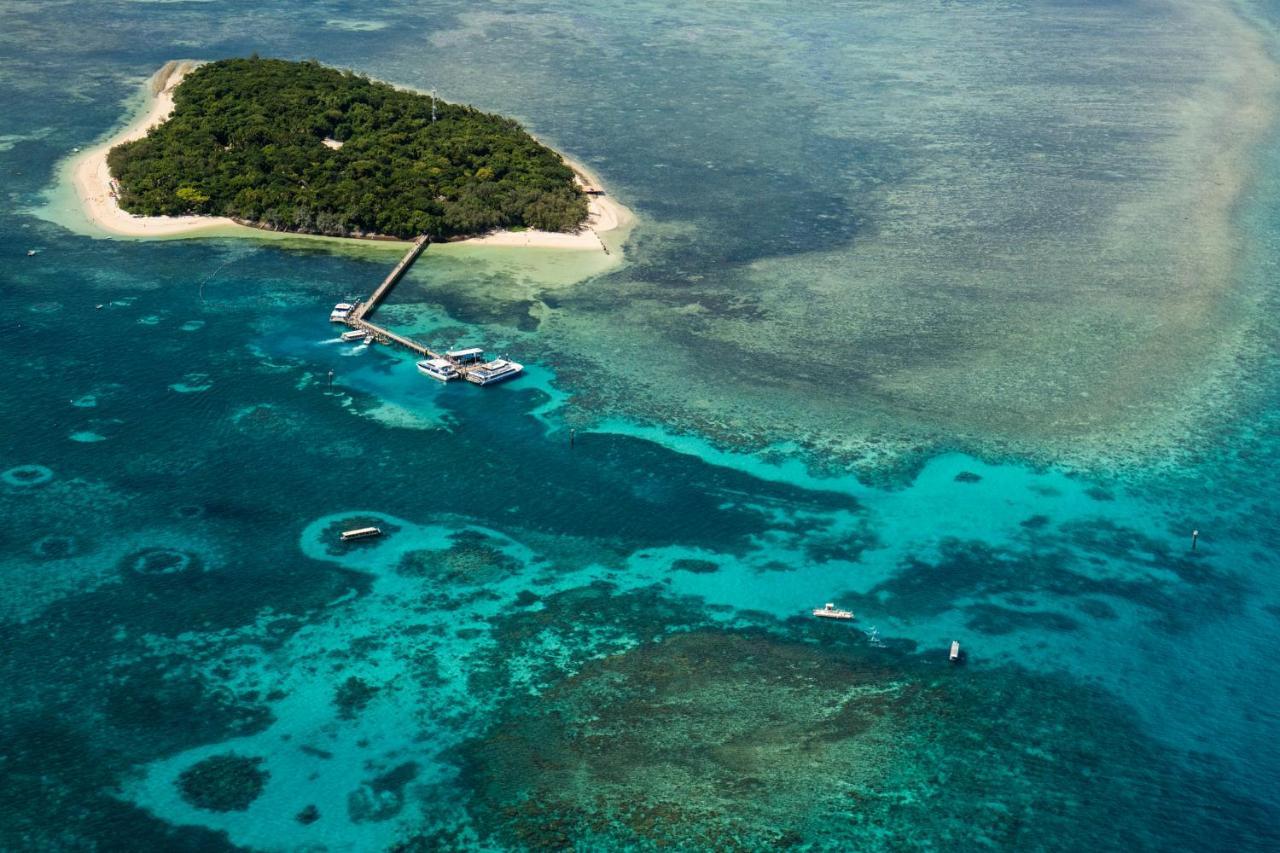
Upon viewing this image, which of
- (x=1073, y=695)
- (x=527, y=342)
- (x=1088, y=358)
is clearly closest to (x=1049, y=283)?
(x=1088, y=358)

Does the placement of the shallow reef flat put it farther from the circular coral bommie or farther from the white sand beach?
the white sand beach

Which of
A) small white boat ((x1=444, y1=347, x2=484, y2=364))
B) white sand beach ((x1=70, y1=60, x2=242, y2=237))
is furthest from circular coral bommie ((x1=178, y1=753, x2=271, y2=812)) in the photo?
white sand beach ((x1=70, y1=60, x2=242, y2=237))

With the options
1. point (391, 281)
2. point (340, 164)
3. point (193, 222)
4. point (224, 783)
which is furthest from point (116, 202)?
point (224, 783)

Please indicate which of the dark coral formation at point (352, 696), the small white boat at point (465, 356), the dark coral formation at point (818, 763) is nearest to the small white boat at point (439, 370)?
the small white boat at point (465, 356)

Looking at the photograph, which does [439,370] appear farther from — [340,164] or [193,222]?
[340,164]

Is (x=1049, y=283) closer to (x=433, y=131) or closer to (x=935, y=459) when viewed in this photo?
(x=935, y=459)

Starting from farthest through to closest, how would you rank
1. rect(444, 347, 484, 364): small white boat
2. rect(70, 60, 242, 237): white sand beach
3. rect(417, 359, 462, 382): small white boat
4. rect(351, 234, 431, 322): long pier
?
rect(70, 60, 242, 237): white sand beach, rect(351, 234, 431, 322): long pier, rect(444, 347, 484, 364): small white boat, rect(417, 359, 462, 382): small white boat
